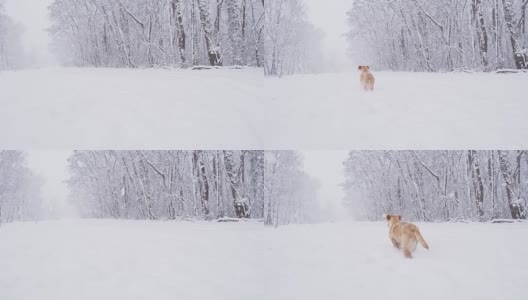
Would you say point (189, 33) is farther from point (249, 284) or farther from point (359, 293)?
point (359, 293)

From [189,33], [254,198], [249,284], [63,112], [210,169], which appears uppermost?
[189,33]

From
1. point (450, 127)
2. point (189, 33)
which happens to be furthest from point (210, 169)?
point (450, 127)

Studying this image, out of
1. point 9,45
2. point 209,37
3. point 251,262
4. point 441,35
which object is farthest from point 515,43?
point 9,45

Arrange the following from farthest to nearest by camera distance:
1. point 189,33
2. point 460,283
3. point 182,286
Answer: point 189,33 → point 182,286 → point 460,283

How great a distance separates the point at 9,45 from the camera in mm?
1590

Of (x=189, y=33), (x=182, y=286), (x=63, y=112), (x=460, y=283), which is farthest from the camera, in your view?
(x=189, y=33)

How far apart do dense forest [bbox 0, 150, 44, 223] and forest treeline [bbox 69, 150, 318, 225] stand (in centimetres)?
16

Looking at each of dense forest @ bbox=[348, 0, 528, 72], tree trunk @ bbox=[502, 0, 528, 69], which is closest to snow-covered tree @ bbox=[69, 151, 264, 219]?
dense forest @ bbox=[348, 0, 528, 72]

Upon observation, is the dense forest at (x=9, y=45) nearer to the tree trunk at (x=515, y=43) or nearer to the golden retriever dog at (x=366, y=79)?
the golden retriever dog at (x=366, y=79)

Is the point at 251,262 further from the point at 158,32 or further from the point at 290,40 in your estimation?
the point at 158,32

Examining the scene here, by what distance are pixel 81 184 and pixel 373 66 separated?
146 centimetres

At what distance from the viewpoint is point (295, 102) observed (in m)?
1.56

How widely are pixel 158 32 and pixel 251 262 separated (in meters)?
1.13

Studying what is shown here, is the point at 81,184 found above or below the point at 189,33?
below
